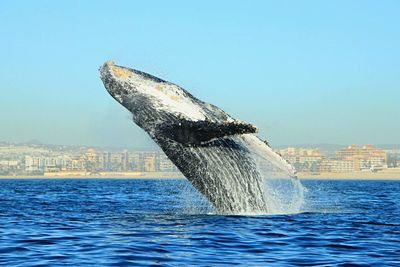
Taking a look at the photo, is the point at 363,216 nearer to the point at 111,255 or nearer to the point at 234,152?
the point at 234,152

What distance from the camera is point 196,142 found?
13031 millimetres

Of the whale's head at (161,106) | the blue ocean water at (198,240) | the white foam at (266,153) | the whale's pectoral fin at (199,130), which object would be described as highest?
the whale's head at (161,106)

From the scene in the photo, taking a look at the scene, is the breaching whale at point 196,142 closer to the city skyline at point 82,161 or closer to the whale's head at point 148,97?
the whale's head at point 148,97

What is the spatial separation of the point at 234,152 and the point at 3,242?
4.42 meters

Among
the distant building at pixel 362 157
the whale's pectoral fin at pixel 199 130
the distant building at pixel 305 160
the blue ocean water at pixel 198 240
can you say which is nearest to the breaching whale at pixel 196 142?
the whale's pectoral fin at pixel 199 130

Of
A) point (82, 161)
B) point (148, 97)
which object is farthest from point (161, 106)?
point (82, 161)

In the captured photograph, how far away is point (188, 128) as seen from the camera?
41.7 ft

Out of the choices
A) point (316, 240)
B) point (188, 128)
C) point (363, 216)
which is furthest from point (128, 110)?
point (363, 216)

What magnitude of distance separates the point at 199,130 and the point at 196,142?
0.49 meters

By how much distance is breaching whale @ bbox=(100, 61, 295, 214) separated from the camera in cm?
1296

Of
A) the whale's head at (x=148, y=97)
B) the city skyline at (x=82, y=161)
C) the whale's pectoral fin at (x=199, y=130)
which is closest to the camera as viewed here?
the whale's pectoral fin at (x=199, y=130)

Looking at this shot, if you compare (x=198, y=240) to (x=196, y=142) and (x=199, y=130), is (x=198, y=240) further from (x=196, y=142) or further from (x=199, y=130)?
(x=196, y=142)

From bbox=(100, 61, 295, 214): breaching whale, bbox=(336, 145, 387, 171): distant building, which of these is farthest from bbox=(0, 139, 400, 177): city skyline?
bbox=(100, 61, 295, 214): breaching whale

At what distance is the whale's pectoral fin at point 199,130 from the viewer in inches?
470
